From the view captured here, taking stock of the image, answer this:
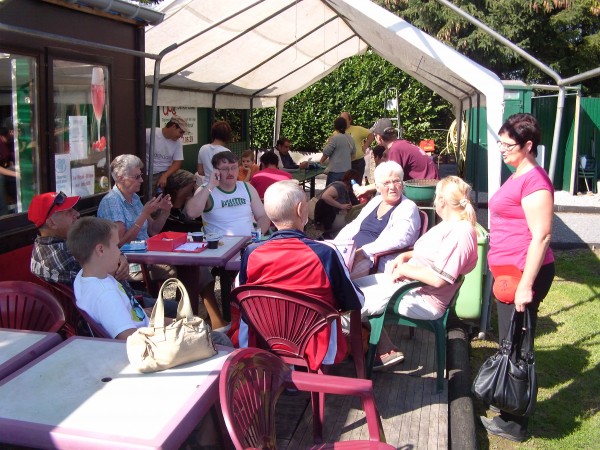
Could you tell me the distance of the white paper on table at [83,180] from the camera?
4.66 m

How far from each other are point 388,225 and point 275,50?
5.95m

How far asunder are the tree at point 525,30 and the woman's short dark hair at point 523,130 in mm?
16218

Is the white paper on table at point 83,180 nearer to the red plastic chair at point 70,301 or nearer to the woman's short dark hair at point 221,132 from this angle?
the red plastic chair at point 70,301

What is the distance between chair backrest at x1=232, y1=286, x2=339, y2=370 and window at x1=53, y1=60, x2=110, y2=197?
224 centimetres

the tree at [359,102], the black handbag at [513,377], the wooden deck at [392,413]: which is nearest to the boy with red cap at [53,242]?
the wooden deck at [392,413]

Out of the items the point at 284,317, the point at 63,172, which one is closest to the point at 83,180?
the point at 63,172

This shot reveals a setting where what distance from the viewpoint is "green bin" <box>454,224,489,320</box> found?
173 inches

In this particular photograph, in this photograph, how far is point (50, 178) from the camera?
14.2 ft

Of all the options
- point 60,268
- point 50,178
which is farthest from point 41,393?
point 50,178

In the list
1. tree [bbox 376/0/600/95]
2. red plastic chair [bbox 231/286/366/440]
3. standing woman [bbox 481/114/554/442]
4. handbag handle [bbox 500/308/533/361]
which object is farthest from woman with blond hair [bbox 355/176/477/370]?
tree [bbox 376/0/600/95]

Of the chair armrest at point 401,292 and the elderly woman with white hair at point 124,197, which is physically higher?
the elderly woman with white hair at point 124,197

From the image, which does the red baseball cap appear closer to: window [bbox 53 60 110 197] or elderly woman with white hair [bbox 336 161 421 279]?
window [bbox 53 60 110 197]

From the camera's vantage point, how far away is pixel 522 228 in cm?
314

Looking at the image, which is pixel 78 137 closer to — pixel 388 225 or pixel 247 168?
pixel 388 225
